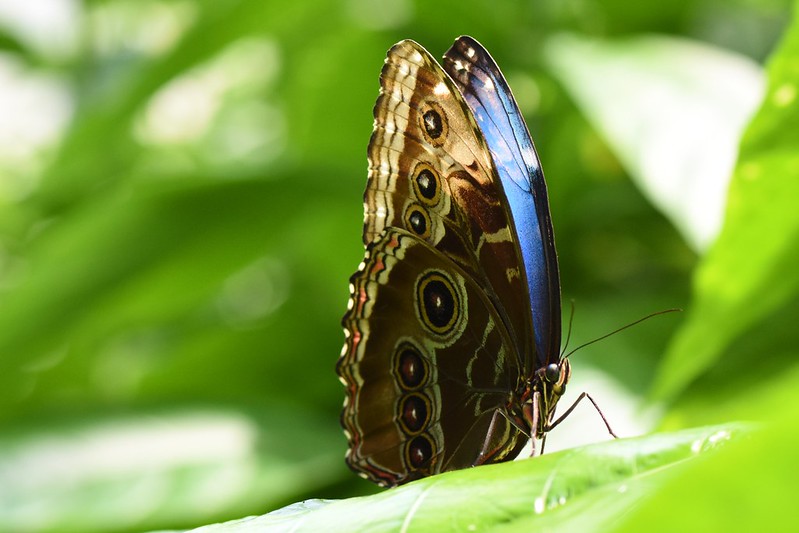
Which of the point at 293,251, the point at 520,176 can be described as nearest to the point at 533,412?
the point at 520,176

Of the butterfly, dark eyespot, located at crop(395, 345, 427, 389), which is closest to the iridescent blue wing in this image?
the butterfly

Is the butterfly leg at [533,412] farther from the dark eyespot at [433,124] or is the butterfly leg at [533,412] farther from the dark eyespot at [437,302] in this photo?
the dark eyespot at [433,124]

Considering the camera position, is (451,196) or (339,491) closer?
(451,196)

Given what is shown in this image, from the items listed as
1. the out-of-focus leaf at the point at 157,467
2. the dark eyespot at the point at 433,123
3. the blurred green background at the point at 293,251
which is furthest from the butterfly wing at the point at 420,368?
the out-of-focus leaf at the point at 157,467

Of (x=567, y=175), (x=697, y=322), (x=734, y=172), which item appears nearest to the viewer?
(x=734, y=172)

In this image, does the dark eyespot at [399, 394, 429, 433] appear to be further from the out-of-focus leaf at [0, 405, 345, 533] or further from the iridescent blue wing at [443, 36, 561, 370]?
the out-of-focus leaf at [0, 405, 345, 533]

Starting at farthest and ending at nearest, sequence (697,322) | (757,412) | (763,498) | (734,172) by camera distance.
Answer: (697,322) → (734,172) → (757,412) → (763,498)

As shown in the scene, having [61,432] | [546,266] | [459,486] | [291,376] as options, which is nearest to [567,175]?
[291,376]

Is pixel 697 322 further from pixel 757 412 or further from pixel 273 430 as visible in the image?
pixel 273 430
